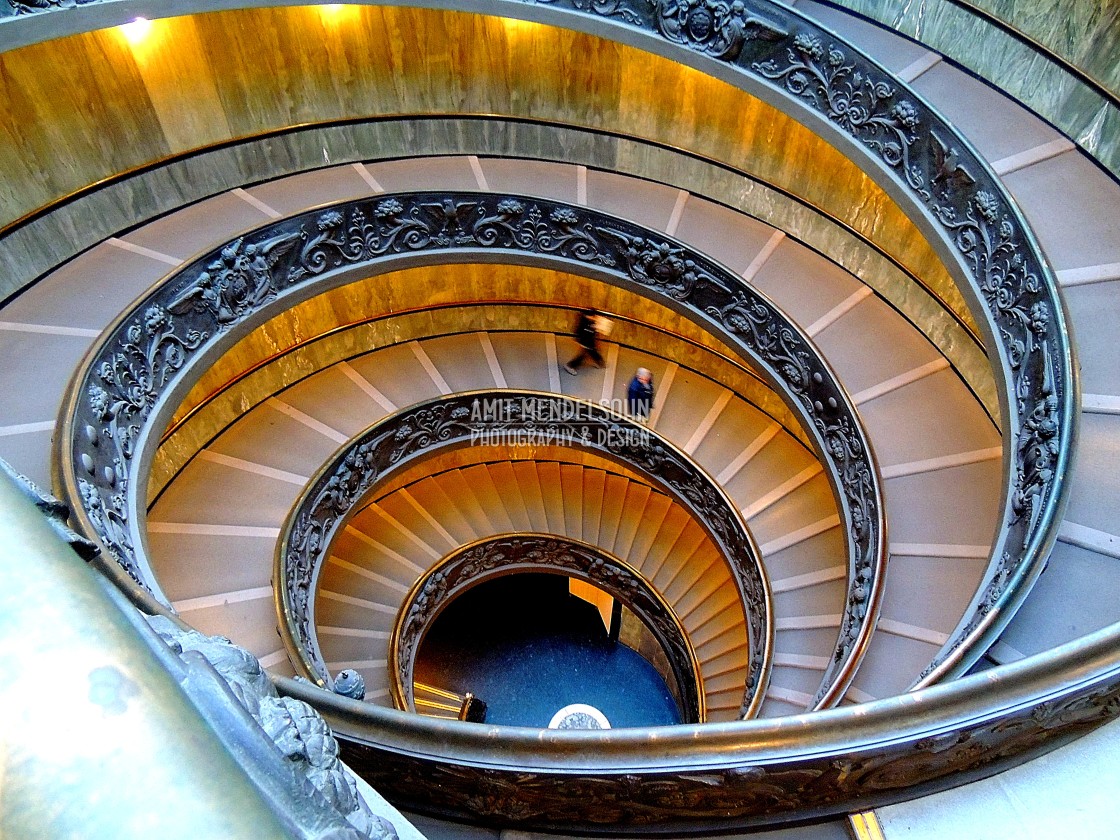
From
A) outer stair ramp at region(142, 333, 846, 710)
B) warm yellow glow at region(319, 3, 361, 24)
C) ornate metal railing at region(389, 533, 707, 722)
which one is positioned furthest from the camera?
ornate metal railing at region(389, 533, 707, 722)

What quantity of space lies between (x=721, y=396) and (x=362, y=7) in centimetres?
674

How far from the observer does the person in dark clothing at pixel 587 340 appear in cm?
1109

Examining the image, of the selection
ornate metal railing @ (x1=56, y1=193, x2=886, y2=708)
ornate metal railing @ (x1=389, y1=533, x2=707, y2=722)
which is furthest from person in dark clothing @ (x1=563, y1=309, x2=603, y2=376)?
ornate metal railing @ (x1=389, y1=533, x2=707, y2=722)

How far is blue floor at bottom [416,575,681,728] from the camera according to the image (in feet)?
41.5

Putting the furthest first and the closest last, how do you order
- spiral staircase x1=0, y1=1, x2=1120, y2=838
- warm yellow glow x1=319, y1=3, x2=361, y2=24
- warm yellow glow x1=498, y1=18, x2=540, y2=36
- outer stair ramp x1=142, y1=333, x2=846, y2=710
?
1. warm yellow glow x1=498, y1=18, x2=540, y2=36
2. warm yellow glow x1=319, y1=3, x2=361, y2=24
3. outer stair ramp x1=142, y1=333, x2=846, y2=710
4. spiral staircase x1=0, y1=1, x2=1120, y2=838

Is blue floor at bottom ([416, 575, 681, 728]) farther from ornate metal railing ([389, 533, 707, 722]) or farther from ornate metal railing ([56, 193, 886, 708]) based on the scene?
ornate metal railing ([56, 193, 886, 708])

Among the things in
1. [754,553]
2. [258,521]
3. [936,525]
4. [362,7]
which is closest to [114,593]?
[936,525]

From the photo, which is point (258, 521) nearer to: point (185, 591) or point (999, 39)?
point (185, 591)

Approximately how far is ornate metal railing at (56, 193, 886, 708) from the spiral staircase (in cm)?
16

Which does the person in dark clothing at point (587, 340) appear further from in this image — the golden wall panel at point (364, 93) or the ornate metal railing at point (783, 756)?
the ornate metal railing at point (783, 756)

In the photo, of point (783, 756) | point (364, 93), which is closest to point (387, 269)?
point (364, 93)

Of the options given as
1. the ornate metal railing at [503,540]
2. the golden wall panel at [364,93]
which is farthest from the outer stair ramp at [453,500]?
the golden wall panel at [364,93]

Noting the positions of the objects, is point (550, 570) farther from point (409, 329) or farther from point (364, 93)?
point (364, 93)

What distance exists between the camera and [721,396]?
434 inches
